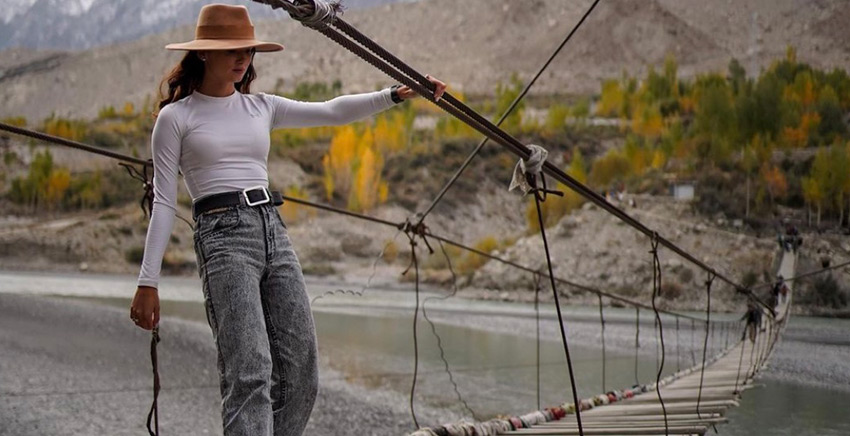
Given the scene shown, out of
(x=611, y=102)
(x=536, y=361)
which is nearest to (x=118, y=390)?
(x=536, y=361)

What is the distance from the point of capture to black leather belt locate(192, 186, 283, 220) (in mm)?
1490

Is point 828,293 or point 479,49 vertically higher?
point 479,49

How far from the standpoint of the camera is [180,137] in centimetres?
149

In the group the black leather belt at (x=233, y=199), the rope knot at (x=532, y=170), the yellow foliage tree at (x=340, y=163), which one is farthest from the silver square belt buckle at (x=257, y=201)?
the yellow foliage tree at (x=340, y=163)

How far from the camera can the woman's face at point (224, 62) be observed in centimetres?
152

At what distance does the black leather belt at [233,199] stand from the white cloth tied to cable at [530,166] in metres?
0.49

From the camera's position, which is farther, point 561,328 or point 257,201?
point 561,328

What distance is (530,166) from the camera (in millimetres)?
1776

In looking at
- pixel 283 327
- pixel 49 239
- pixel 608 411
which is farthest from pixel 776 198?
pixel 283 327

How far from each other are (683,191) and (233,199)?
3180cm

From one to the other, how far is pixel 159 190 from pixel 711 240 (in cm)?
2740

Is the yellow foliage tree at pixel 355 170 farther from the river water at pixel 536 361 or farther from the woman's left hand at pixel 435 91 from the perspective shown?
the woman's left hand at pixel 435 91

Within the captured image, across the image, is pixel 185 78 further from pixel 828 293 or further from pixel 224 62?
pixel 828 293

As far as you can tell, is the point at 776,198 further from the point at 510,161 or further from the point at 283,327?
the point at 283,327
